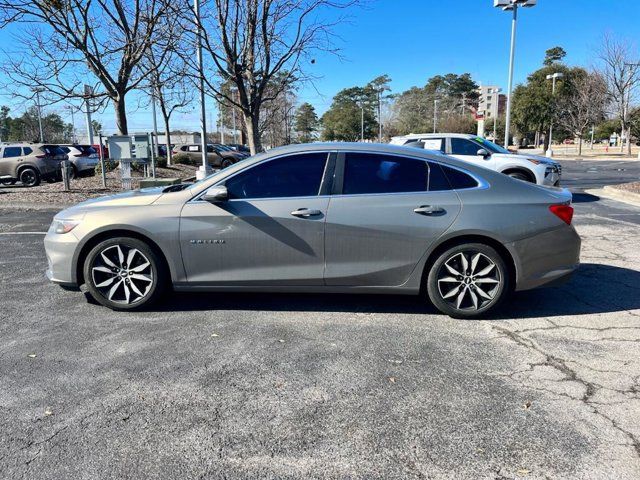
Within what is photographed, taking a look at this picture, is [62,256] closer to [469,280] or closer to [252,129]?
[469,280]

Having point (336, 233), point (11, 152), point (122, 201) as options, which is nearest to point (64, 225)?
point (122, 201)

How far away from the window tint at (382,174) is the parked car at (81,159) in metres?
17.8

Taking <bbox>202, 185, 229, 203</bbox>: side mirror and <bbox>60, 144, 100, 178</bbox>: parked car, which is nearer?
<bbox>202, 185, 229, 203</bbox>: side mirror

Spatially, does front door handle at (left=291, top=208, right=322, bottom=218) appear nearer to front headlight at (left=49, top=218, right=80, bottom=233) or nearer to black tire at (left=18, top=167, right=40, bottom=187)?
front headlight at (left=49, top=218, right=80, bottom=233)

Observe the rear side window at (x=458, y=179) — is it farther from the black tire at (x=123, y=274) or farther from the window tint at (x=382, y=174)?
the black tire at (x=123, y=274)

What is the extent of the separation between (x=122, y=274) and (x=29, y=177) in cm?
1547

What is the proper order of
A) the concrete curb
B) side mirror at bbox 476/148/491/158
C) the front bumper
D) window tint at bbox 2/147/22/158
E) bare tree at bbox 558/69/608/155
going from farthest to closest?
bare tree at bbox 558/69/608/155 → window tint at bbox 2/147/22/158 → the concrete curb → side mirror at bbox 476/148/491/158 → the front bumper


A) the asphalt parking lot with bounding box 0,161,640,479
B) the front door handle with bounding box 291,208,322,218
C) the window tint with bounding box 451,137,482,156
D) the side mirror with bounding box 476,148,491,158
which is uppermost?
the window tint with bounding box 451,137,482,156

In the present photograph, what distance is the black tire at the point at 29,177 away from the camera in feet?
56.0

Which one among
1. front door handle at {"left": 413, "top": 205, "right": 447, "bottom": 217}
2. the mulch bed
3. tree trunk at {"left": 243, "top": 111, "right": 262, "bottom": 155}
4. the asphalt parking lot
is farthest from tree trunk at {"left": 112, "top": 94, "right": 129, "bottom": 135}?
front door handle at {"left": 413, "top": 205, "right": 447, "bottom": 217}

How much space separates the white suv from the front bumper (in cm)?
802

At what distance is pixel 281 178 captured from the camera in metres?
4.40

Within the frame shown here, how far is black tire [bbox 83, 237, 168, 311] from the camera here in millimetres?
4426

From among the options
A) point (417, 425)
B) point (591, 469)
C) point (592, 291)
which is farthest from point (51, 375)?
point (592, 291)
